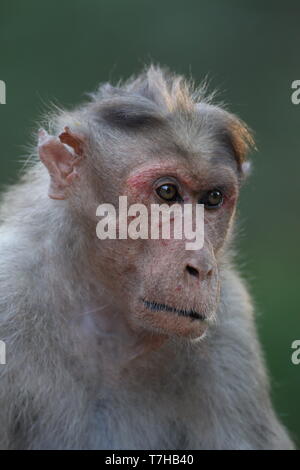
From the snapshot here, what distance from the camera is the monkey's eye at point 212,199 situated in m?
5.33

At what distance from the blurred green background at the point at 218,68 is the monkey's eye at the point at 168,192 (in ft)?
16.2

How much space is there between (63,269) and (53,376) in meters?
0.61

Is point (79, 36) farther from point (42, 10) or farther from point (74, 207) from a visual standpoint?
point (74, 207)

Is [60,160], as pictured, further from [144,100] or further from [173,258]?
[173,258]

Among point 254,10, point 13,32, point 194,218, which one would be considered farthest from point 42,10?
point 194,218

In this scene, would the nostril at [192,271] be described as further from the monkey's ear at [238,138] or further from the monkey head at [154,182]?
the monkey's ear at [238,138]

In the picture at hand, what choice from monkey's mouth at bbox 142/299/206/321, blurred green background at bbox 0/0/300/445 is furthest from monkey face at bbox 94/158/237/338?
blurred green background at bbox 0/0/300/445

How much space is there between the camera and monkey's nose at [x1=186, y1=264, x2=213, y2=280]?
4.84 m

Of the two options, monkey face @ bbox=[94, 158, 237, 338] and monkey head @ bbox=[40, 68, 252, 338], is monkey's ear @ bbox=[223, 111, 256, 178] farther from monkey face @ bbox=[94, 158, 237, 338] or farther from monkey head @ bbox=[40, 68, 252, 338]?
monkey face @ bbox=[94, 158, 237, 338]

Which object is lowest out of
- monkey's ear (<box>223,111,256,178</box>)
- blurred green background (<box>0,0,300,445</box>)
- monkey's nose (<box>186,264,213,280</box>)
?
monkey's nose (<box>186,264,213,280</box>)

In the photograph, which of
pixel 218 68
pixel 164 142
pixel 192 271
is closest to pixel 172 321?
pixel 192 271

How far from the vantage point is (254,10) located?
1245 centimetres

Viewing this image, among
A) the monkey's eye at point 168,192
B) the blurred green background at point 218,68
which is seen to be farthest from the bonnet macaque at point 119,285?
the blurred green background at point 218,68

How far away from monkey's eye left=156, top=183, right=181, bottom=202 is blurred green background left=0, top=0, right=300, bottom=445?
493 cm
